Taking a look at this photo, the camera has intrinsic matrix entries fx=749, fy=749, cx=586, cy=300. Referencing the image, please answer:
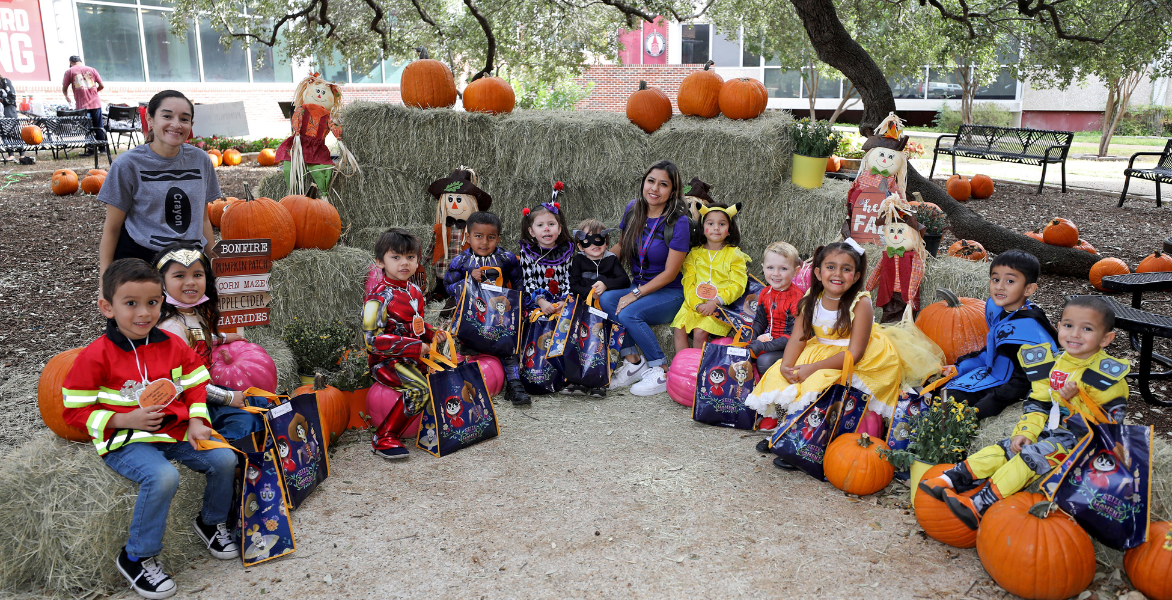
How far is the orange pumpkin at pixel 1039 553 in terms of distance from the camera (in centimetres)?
288

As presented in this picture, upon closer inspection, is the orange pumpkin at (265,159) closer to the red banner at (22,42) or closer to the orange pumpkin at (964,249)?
the red banner at (22,42)

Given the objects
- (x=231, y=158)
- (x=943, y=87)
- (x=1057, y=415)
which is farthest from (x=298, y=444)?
(x=943, y=87)

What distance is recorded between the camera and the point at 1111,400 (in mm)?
3127

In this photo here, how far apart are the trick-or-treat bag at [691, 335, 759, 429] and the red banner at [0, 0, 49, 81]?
19137 mm

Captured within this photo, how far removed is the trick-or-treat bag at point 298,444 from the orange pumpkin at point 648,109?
4520 millimetres

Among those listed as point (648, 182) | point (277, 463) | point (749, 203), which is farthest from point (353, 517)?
point (749, 203)

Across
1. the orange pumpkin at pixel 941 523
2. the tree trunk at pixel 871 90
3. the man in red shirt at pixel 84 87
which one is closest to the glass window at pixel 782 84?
the tree trunk at pixel 871 90

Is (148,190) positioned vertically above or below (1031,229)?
above

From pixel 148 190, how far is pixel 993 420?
4.50 meters

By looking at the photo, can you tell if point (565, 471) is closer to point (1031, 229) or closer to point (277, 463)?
point (277, 463)

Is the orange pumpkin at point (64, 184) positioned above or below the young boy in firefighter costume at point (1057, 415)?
above

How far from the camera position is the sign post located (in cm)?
428

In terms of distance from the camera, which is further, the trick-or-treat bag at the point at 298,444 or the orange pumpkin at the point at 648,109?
the orange pumpkin at the point at 648,109

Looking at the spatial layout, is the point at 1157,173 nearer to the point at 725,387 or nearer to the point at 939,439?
the point at 725,387
